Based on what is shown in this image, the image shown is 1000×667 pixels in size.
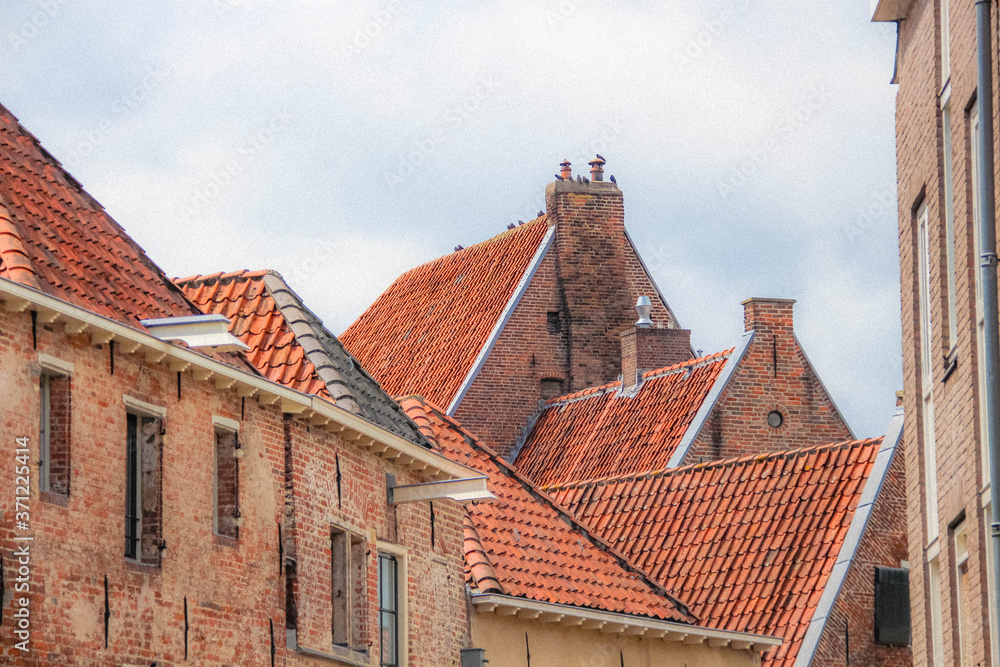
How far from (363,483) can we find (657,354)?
770 inches

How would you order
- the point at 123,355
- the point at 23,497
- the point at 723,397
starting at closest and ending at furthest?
the point at 23,497 < the point at 123,355 < the point at 723,397

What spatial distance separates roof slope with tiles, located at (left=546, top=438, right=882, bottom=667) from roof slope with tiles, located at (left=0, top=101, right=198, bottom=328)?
10221 mm

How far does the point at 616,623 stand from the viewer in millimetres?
24531

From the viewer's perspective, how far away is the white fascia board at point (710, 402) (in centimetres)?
3391

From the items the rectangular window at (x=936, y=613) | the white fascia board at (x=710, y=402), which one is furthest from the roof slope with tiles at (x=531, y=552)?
the white fascia board at (x=710, y=402)

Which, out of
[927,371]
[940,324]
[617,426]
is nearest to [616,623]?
[927,371]

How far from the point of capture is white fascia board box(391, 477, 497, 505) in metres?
21.8

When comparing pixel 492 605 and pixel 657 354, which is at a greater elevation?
pixel 657 354

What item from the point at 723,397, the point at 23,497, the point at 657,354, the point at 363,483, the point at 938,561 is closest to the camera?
the point at 23,497

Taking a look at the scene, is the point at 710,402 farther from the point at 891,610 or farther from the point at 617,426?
the point at 891,610

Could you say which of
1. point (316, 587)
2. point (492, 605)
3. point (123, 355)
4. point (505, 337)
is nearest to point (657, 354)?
point (505, 337)

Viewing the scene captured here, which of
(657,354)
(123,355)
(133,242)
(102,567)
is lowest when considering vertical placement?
(102,567)

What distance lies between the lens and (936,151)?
17.9 meters

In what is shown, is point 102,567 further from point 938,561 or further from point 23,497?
point 938,561
